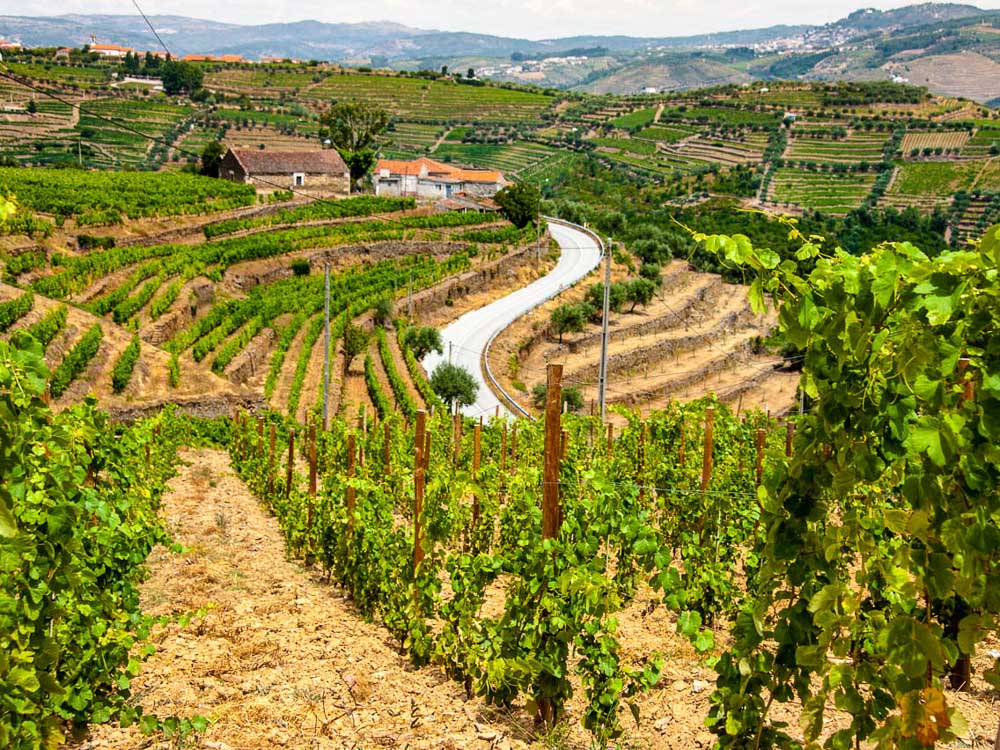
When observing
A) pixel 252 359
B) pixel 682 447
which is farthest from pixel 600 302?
pixel 682 447

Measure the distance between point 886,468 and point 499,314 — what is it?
4028 cm

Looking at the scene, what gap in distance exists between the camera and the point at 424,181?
68438mm

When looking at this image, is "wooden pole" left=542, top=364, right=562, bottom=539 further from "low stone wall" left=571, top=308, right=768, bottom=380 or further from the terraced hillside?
"low stone wall" left=571, top=308, right=768, bottom=380

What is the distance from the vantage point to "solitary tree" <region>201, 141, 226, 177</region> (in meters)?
57.4

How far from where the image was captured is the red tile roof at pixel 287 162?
55.6 meters

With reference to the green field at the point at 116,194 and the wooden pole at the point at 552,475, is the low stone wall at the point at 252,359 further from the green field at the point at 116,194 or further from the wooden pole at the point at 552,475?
the wooden pole at the point at 552,475

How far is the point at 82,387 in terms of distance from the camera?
22.5 meters

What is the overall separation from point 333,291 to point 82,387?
17525 millimetres

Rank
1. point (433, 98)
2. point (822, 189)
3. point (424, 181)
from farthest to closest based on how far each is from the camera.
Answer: point (433, 98), point (822, 189), point (424, 181)

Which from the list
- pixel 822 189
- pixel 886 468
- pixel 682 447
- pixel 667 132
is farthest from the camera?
pixel 667 132

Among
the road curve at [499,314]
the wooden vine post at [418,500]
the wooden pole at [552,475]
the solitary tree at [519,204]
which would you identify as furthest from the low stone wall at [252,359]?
the solitary tree at [519,204]

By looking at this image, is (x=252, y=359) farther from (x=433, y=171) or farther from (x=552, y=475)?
(x=433, y=171)

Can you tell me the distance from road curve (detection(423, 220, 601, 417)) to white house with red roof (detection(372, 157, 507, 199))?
10.3 meters

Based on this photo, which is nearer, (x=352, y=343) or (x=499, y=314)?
(x=352, y=343)
